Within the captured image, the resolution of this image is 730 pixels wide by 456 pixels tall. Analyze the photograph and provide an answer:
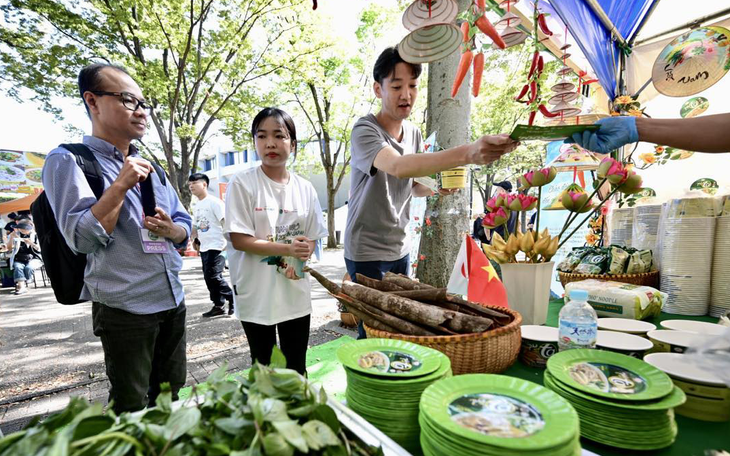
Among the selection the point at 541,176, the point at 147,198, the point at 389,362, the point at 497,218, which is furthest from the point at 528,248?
the point at 147,198

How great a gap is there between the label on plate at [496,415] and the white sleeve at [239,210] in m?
1.62

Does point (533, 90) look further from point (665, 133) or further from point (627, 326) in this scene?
point (627, 326)

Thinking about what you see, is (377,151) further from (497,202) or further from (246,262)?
(246,262)

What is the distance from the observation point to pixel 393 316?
1.17 metres

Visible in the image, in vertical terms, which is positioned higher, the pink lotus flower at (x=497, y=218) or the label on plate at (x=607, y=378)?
the pink lotus flower at (x=497, y=218)

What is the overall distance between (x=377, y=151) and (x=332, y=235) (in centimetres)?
1369

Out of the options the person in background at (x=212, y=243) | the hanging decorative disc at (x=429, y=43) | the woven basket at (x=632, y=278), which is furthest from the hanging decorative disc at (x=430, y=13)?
the person in background at (x=212, y=243)

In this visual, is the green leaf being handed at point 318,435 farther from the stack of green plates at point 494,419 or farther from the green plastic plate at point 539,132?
the green plastic plate at point 539,132

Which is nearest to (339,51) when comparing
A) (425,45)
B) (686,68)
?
Result: (686,68)

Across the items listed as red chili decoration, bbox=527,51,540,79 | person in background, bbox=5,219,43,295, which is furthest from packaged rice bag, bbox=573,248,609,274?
person in background, bbox=5,219,43,295

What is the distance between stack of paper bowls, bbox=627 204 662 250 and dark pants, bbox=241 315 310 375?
2.28 meters

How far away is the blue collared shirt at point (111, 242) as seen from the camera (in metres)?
1.53

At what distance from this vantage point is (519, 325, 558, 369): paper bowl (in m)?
1.16

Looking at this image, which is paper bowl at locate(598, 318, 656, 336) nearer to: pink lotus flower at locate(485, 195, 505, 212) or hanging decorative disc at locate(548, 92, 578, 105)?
pink lotus flower at locate(485, 195, 505, 212)
